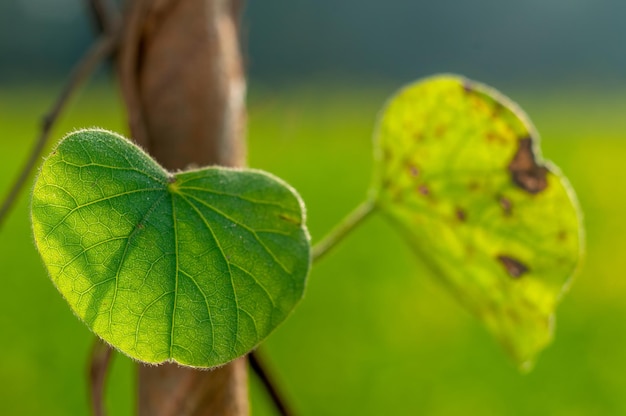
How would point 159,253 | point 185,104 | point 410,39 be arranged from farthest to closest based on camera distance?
point 410,39, point 185,104, point 159,253

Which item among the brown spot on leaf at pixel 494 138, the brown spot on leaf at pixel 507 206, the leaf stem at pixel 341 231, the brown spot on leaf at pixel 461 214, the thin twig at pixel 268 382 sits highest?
the brown spot on leaf at pixel 494 138

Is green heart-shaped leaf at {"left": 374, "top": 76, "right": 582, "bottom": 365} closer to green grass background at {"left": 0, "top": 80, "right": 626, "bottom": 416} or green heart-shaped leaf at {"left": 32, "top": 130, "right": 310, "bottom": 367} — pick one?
green heart-shaped leaf at {"left": 32, "top": 130, "right": 310, "bottom": 367}

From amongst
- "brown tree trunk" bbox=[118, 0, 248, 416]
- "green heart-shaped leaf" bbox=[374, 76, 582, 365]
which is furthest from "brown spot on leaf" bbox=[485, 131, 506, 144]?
"brown tree trunk" bbox=[118, 0, 248, 416]

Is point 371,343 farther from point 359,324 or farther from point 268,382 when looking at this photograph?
point 268,382

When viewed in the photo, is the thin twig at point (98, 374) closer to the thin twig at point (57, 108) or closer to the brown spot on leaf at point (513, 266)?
the thin twig at point (57, 108)

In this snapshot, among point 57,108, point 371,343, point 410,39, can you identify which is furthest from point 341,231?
point 410,39

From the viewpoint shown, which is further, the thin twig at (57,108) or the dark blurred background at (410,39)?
the dark blurred background at (410,39)

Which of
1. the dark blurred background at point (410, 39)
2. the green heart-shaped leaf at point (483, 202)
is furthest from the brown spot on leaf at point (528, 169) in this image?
the dark blurred background at point (410, 39)
